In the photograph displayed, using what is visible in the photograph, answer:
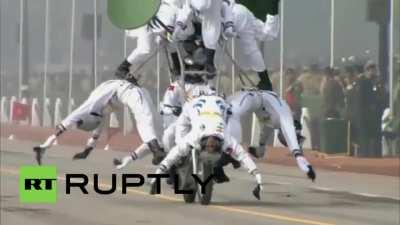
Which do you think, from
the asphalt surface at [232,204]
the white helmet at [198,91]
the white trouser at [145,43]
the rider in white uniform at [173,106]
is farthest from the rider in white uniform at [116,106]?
the asphalt surface at [232,204]

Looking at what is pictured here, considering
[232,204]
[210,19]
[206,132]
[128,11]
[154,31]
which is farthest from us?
[232,204]

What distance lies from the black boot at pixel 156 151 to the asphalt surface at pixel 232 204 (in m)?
0.70

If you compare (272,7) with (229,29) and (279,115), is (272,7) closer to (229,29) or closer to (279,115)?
(229,29)

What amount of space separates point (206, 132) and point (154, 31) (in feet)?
5.03

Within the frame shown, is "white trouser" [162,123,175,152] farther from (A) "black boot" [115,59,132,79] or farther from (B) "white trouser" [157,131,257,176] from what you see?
(A) "black boot" [115,59,132,79]

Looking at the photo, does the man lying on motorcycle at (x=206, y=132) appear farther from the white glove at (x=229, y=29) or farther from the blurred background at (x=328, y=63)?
the blurred background at (x=328, y=63)

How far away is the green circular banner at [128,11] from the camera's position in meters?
10.2

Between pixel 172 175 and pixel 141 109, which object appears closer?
pixel 141 109

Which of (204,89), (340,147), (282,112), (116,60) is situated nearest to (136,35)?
(204,89)

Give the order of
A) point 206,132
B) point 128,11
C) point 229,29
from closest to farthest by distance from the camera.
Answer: point 128,11
point 229,29
point 206,132

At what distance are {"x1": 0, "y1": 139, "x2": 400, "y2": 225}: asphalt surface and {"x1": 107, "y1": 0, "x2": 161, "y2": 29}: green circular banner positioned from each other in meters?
3.01

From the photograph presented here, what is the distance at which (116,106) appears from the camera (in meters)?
12.1

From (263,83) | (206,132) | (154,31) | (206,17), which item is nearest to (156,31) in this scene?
(154,31)

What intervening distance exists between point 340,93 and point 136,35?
14557mm
